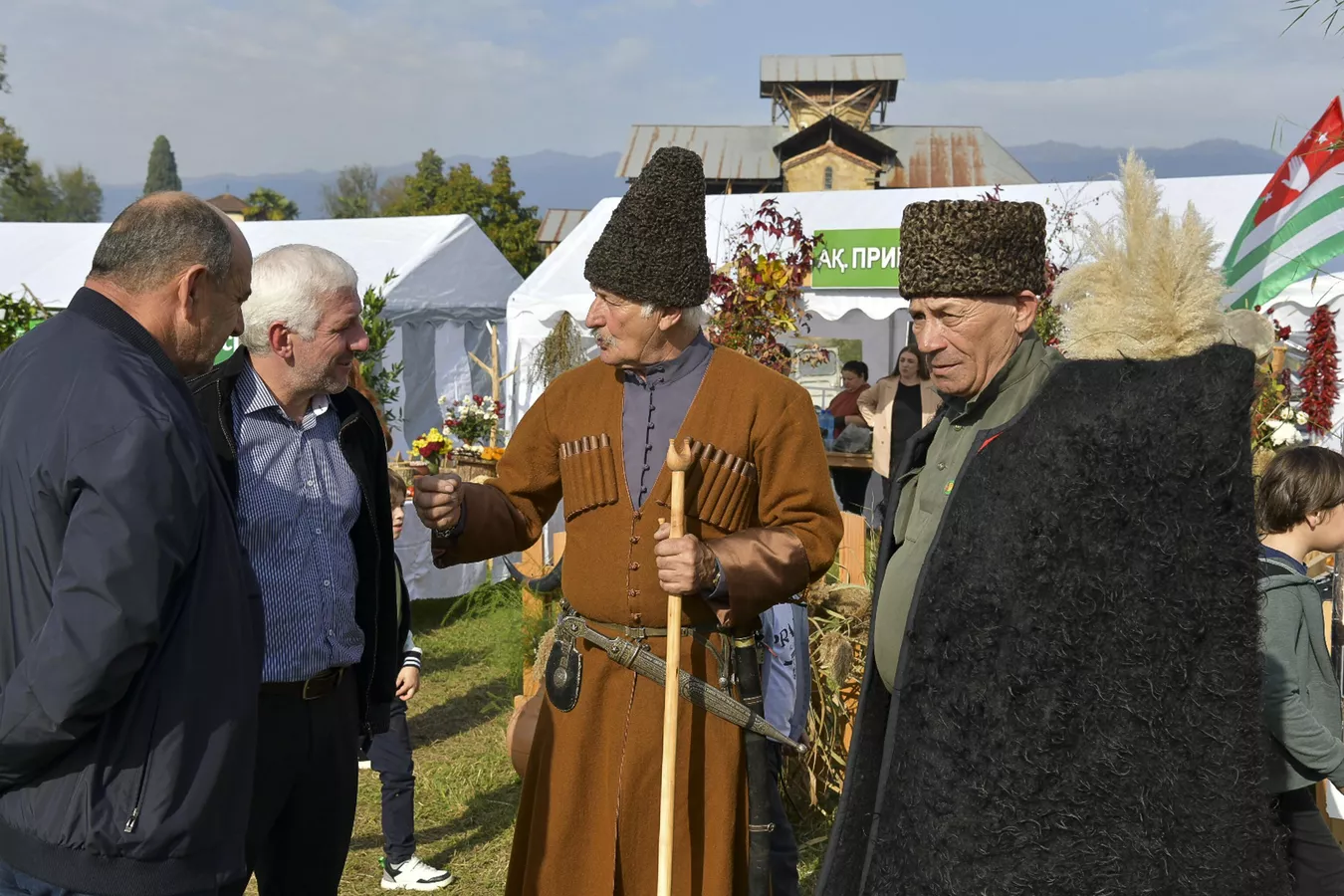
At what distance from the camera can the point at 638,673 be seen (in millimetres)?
2828

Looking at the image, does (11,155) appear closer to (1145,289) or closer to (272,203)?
(272,203)

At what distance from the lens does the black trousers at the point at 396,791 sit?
429cm

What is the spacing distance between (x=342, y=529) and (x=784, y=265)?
4.58m

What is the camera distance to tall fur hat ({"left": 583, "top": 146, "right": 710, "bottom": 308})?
2.94 metres

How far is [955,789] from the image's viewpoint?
1.50 meters

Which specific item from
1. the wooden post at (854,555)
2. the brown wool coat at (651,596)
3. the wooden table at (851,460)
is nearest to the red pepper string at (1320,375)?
the wooden post at (854,555)

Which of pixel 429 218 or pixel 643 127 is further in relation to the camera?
pixel 643 127

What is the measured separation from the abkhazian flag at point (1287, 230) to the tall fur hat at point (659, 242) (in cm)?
543

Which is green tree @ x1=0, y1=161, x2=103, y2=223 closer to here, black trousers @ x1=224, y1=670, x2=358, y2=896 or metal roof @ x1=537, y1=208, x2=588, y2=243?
metal roof @ x1=537, y1=208, x2=588, y2=243

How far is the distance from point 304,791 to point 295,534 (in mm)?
605

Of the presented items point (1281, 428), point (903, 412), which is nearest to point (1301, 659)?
point (1281, 428)

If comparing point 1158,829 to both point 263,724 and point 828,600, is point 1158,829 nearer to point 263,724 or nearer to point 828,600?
point 263,724

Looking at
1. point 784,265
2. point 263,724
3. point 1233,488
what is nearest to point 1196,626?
point 1233,488

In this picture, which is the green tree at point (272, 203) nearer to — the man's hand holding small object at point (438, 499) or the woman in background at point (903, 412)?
the woman in background at point (903, 412)
